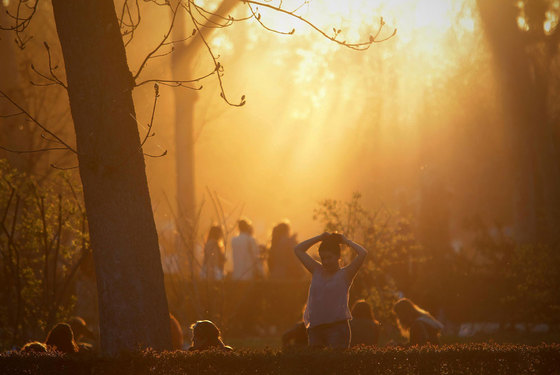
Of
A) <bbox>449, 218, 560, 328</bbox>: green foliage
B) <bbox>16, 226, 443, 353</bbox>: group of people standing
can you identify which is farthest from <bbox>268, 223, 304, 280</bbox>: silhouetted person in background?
<bbox>16, 226, 443, 353</bbox>: group of people standing

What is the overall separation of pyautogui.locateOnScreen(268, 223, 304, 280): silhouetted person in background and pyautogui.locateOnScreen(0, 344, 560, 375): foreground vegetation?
10.1 metres

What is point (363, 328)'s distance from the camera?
1076 centimetres

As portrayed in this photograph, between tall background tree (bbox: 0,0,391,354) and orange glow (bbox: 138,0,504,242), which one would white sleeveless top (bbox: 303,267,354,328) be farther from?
orange glow (bbox: 138,0,504,242)

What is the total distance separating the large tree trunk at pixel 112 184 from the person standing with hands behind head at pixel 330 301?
133cm

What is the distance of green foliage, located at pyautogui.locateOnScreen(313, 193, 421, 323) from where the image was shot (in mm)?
15734

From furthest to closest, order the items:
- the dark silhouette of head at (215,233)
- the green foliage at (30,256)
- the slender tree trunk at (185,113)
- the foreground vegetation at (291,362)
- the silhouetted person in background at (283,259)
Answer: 1. the slender tree trunk at (185,113)
2. the silhouetted person in background at (283,259)
3. the dark silhouette of head at (215,233)
4. the green foliage at (30,256)
5. the foreground vegetation at (291,362)

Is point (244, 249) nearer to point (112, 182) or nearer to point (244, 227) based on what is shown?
point (244, 227)

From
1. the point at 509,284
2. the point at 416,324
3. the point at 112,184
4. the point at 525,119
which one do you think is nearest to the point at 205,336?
the point at 112,184

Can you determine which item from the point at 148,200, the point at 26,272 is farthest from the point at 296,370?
the point at 26,272

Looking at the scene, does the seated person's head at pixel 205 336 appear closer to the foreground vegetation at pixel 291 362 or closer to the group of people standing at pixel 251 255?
the foreground vegetation at pixel 291 362

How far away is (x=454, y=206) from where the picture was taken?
4294 centimetres

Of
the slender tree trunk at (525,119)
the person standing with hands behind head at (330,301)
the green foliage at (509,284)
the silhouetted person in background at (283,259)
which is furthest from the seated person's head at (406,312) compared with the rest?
the slender tree trunk at (525,119)

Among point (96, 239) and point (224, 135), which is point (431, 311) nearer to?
point (96, 239)

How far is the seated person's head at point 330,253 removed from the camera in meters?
8.81
